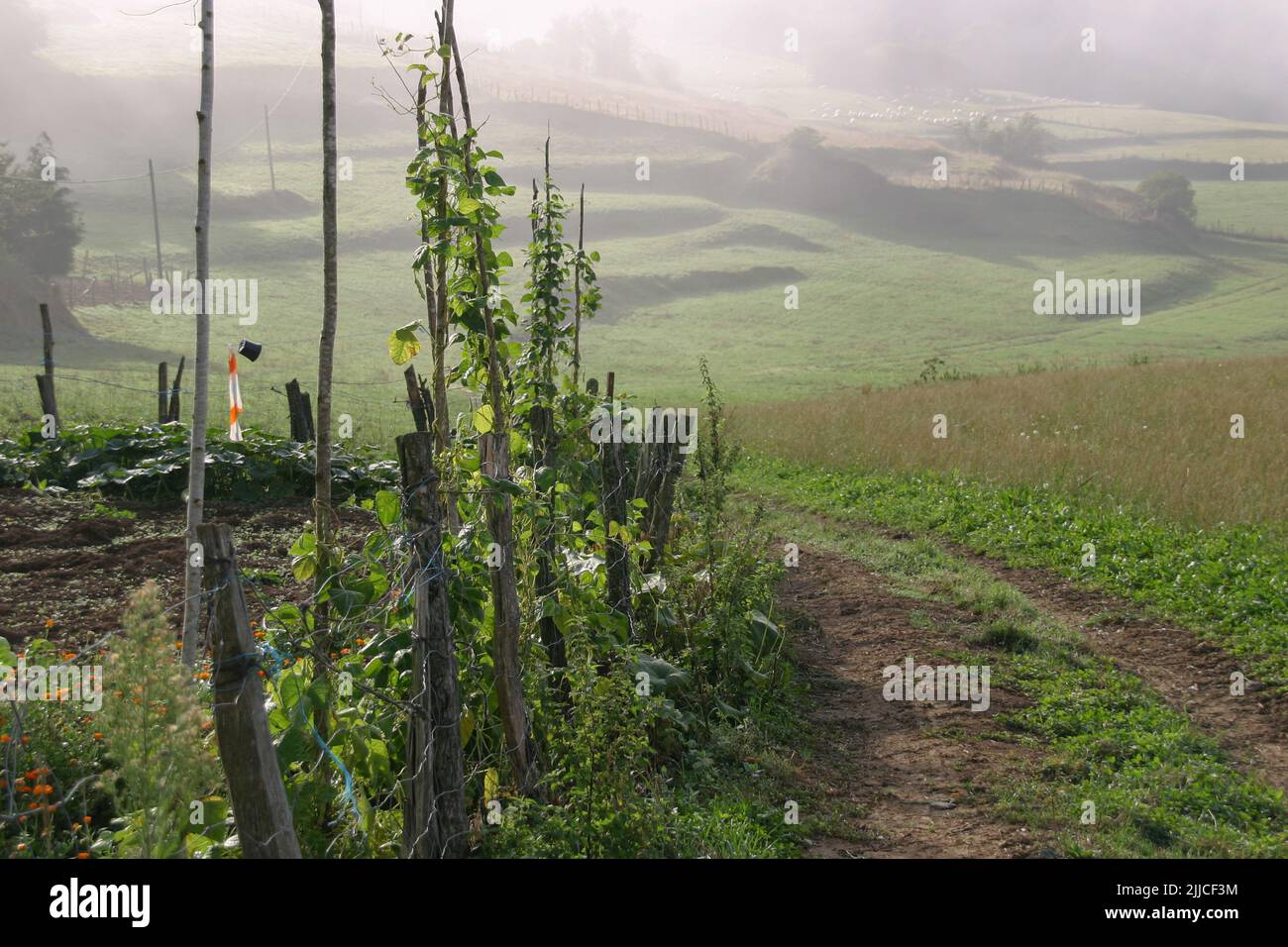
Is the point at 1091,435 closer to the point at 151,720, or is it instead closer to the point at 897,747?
the point at 897,747

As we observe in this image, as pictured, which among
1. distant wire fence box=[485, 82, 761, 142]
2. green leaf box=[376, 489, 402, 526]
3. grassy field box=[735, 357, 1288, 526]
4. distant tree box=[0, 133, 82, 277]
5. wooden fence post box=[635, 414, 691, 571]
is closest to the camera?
green leaf box=[376, 489, 402, 526]

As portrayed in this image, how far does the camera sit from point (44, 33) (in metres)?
108

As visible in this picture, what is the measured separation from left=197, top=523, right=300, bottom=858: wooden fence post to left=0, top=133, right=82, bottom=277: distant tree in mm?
55006

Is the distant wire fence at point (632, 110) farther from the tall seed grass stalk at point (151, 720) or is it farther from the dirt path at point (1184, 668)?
the tall seed grass stalk at point (151, 720)

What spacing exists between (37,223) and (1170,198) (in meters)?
82.8

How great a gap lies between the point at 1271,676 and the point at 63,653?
7520 millimetres

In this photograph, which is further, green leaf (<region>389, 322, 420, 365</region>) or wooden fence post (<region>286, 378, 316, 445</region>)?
Result: wooden fence post (<region>286, 378, 316, 445</region>)

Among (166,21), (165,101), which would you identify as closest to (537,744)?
(165,101)

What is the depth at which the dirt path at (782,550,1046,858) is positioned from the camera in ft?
14.6

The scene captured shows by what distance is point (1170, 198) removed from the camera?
8256 centimetres

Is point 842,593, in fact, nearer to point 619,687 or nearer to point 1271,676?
point 1271,676
